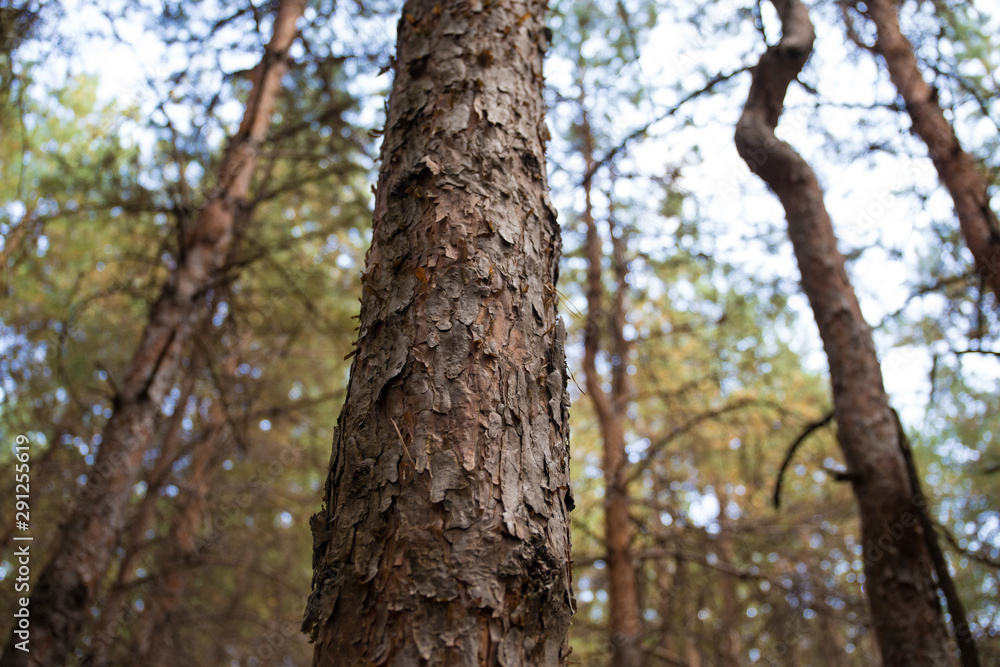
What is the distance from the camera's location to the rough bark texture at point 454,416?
98 cm

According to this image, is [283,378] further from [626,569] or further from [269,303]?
[626,569]

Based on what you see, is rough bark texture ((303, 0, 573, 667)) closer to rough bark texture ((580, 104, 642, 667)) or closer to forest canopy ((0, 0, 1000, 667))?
forest canopy ((0, 0, 1000, 667))

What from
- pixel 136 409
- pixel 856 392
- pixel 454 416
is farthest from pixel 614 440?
pixel 454 416

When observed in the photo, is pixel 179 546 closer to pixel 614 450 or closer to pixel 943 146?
pixel 614 450

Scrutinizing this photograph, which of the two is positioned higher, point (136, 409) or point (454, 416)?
point (136, 409)

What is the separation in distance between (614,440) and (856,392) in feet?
8.57

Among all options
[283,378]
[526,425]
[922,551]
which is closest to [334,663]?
[526,425]

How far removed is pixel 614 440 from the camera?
5543 mm

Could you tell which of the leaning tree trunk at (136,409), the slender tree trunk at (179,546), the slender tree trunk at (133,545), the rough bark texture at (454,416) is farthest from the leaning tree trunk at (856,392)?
the slender tree trunk at (179,546)

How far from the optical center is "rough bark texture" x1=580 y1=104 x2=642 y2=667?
475 centimetres

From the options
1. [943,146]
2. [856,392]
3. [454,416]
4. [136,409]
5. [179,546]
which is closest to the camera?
[454,416]

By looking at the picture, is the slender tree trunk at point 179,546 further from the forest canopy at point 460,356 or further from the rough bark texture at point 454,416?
the rough bark texture at point 454,416

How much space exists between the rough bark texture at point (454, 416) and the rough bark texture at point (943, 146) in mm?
3365

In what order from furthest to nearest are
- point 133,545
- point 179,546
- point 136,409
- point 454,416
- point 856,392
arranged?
point 179,546 → point 133,545 → point 136,409 → point 856,392 → point 454,416
